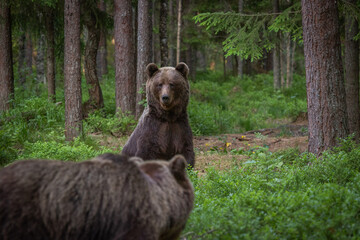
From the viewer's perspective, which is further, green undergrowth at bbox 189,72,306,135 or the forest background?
green undergrowth at bbox 189,72,306,135

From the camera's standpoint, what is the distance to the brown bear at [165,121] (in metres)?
6.55

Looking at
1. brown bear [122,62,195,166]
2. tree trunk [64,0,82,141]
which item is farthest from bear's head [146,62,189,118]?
tree trunk [64,0,82,141]

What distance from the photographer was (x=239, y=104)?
20.3 meters

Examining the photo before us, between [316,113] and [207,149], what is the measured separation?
4.30 meters

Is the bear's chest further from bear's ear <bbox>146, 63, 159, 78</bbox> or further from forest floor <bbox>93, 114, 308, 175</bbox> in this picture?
forest floor <bbox>93, 114, 308, 175</bbox>

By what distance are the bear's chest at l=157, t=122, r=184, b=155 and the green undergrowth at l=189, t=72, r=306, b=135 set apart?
6378 mm

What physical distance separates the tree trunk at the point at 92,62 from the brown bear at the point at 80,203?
1212 centimetres

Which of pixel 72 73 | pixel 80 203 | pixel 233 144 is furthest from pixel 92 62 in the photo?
pixel 80 203

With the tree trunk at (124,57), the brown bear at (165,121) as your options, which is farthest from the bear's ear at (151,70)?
the tree trunk at (124,57)

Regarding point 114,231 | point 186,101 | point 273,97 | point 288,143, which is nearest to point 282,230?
point 114,231

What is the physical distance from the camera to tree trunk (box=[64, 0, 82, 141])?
425 inches

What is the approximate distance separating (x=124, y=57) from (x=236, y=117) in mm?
5957

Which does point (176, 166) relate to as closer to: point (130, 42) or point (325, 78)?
point (325, 78)

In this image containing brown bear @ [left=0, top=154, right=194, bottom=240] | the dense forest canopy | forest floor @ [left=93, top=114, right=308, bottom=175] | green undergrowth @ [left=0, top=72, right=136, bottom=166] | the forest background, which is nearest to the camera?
brown bear @ [left=0, top=154, right=194, bottom=240]
